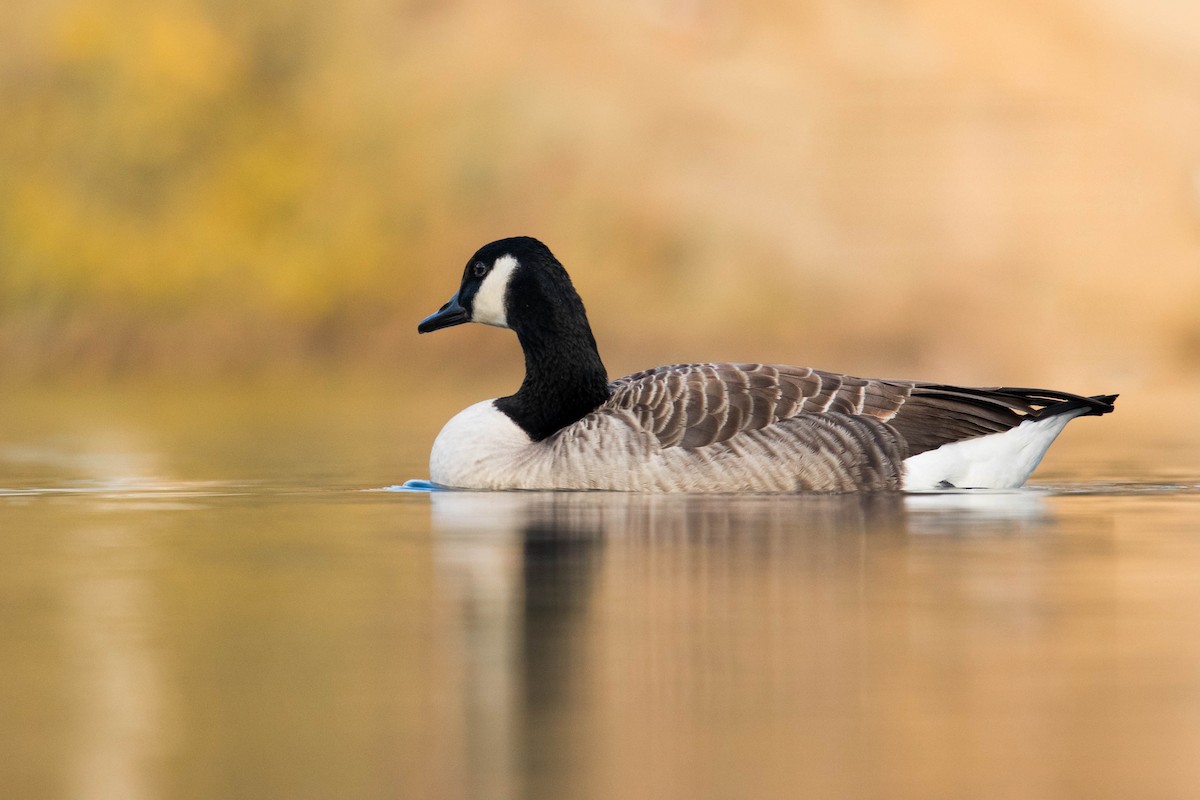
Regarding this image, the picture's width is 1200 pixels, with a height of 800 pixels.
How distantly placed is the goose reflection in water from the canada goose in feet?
0.68

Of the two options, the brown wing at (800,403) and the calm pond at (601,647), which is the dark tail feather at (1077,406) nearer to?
the brown wing at (800,403)

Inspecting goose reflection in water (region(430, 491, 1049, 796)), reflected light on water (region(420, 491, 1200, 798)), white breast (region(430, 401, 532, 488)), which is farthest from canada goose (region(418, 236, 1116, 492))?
reflected light on water (region(420, 491, 1200, 798))

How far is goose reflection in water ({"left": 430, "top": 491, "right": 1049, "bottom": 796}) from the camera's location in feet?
17.5

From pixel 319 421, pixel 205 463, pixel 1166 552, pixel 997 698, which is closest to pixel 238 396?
pixel 319 421

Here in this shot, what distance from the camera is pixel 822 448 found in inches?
464

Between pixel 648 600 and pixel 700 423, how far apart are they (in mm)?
4290

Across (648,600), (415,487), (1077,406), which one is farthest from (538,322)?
(648,600)

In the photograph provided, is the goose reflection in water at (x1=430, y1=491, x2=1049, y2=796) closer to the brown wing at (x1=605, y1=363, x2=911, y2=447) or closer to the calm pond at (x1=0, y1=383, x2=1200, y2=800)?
the calm pond at (x1=0, y1=383, x2=1200, y2=800)

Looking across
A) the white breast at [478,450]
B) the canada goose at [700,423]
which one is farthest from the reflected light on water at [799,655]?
the white breast at [478,450]

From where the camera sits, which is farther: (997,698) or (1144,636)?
(1144,636)

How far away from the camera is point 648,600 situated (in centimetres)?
742

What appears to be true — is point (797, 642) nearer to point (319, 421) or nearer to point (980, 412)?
point (980, 412)

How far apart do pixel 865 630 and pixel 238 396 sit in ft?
91.0

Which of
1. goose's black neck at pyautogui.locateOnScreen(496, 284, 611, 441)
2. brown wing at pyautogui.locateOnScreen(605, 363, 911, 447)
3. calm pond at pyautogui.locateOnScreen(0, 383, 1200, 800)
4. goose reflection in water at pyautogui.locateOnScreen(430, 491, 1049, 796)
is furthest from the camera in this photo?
goose's black neck at pyautogui.locateOnScreen(496, 284, 611, 441)
